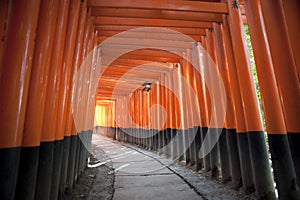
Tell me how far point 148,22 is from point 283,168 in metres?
3.12

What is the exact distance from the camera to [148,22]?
3.72 meters

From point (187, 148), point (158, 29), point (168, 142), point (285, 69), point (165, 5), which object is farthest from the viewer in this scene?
point (168, 142)

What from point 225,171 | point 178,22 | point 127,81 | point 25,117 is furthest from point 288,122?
point 127,81

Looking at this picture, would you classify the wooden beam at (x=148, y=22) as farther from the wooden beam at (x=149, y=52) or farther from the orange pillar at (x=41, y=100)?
the orange pillar at (x=41, y=100)

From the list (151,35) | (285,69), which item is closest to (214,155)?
(285,69)

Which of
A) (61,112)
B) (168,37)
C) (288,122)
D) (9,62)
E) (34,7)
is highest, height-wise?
(168,37)

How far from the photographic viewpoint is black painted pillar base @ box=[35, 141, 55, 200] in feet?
5.69

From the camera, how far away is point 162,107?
21.5 feet

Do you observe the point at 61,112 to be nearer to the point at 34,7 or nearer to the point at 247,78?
the point at 34,7

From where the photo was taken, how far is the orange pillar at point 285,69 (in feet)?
5.48

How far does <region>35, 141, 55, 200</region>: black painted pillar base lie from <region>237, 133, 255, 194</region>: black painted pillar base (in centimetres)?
241

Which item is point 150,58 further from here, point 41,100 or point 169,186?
point 41,100

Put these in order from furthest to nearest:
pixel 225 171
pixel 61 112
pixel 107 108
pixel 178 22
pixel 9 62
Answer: pixel 107 108 < pixel 178 22 < pixel 225 171 < pixel 61 112 < pixel 9 62

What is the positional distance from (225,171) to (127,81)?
225 inches
